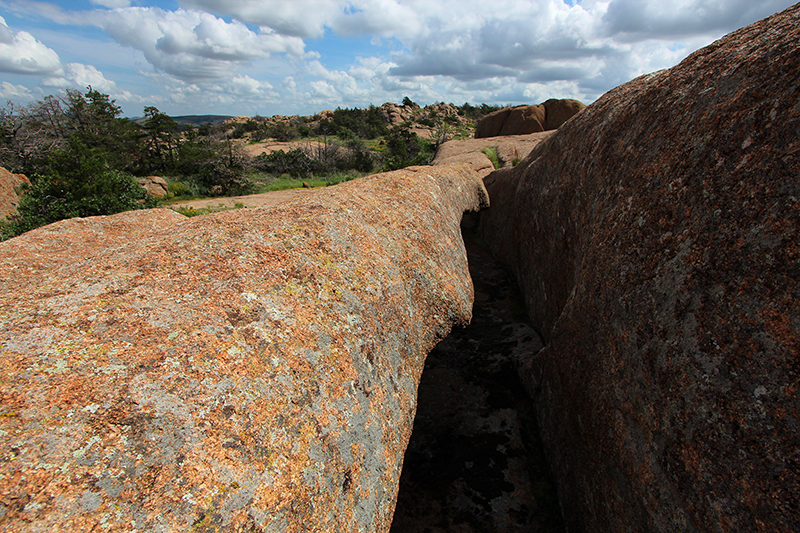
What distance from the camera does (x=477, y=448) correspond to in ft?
15.1

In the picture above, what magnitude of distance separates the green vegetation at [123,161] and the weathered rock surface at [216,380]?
1055 cm

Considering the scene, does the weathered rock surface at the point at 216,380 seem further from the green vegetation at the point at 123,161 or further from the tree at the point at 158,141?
the tree at the point at 158,141

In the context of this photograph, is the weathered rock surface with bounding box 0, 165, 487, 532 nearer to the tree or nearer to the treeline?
the treeline

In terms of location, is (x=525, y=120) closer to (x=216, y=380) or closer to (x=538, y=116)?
(x=538, y=116)

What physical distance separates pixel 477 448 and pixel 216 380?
3.59 m

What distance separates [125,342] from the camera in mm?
1959

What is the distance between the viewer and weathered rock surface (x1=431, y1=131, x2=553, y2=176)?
13.9 m

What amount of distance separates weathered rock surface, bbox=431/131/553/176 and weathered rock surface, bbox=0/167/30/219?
1559 centimetres

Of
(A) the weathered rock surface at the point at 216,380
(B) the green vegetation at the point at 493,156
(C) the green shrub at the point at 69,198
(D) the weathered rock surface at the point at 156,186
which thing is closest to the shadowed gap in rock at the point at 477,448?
(A) the weathered rock surface at the point at 216,380

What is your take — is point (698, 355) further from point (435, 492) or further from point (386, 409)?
point (435, 492)

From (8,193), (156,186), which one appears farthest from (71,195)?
(156,186)

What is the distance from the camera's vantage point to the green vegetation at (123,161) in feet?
39.2

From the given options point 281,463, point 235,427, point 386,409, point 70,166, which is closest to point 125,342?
point 235,427

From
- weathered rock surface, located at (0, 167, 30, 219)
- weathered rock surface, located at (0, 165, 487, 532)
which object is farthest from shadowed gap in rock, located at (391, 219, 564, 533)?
weathered rock surface, located at (0, 167, 30, 219)
